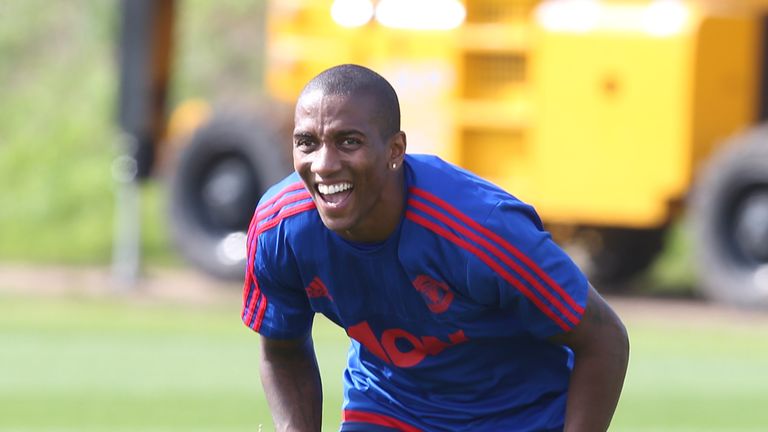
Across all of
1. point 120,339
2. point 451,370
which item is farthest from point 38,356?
point 451,370

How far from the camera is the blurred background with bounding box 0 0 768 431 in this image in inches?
551

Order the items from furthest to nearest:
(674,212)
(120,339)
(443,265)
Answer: (674,212), (120,339), (443,265)

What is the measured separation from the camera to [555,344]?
5.21m

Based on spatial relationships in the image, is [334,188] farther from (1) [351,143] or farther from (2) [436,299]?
(2) [436,299]

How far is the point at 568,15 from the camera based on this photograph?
53.2 ft

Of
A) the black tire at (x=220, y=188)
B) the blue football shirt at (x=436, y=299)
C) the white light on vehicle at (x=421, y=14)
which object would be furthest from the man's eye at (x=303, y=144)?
the black tire at (x=220, y=188)

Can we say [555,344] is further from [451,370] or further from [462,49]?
[462,49]

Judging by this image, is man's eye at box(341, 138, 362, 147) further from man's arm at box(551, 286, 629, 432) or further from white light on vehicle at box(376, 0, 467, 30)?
white light on vehicle at box(376, 0, 467, 30)

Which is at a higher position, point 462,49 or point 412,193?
point 462,49

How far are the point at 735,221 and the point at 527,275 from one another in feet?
35.9

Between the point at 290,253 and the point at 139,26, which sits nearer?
the point at 290,253

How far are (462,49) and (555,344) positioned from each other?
11.8m

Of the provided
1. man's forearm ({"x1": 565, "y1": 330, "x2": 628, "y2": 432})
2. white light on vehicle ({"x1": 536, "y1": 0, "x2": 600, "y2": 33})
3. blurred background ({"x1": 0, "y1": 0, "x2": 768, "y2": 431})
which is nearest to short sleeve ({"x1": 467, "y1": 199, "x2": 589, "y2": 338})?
man's forearm ({"x1": 565, "y1": 330, "x2": 628, "y2": 432})

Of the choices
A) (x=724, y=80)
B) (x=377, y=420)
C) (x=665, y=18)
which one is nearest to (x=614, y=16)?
(x=665, y=18)
